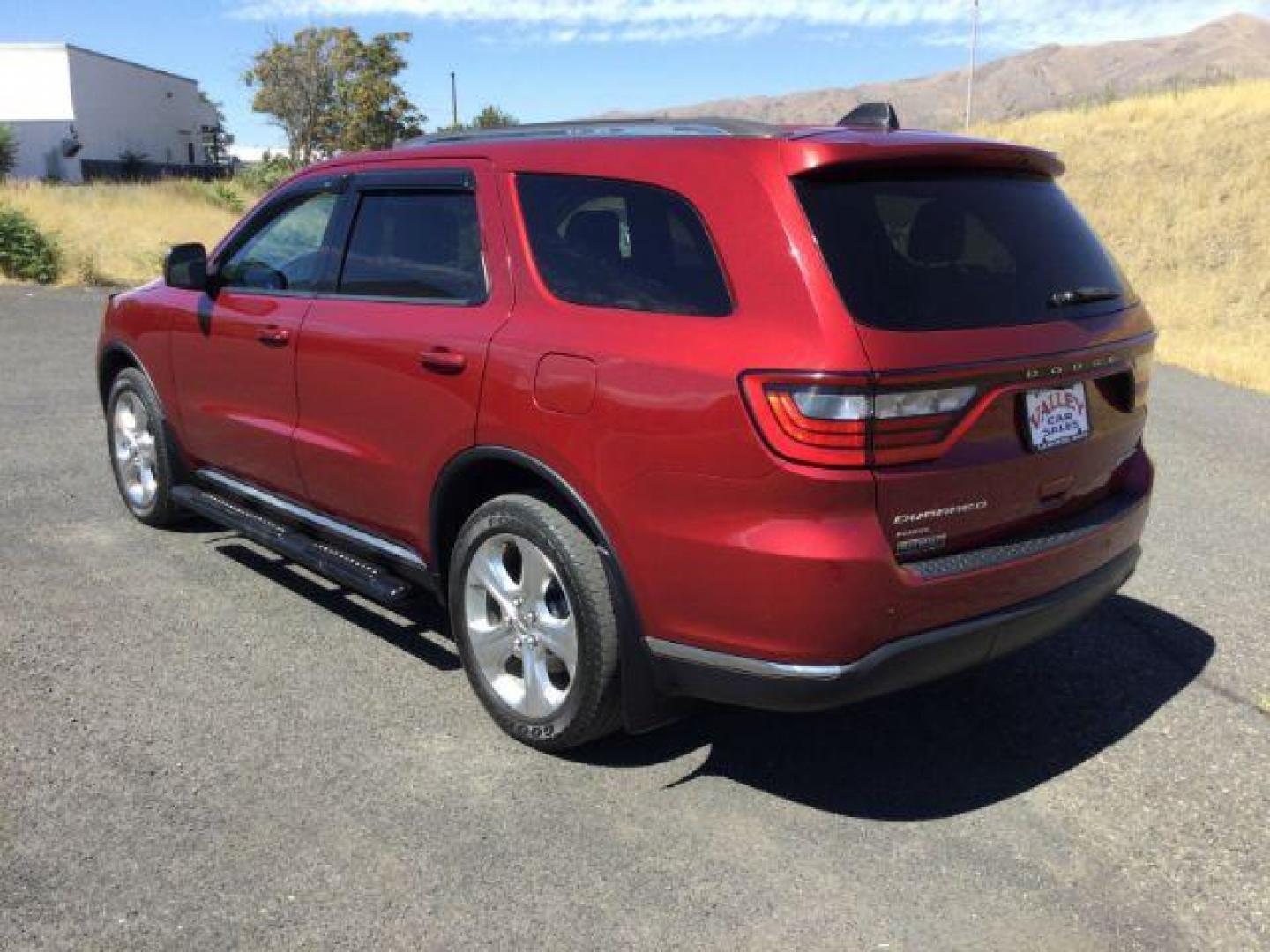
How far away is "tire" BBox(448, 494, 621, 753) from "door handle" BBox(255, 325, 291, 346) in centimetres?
124

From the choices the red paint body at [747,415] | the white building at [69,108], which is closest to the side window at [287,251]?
the red paint body at [747,415]

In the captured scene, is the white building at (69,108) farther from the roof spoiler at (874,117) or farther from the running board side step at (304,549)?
the roof spoiler at (874,117)

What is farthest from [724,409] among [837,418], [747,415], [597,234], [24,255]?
[24,255]

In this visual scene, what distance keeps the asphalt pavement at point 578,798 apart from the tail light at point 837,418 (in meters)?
1.12

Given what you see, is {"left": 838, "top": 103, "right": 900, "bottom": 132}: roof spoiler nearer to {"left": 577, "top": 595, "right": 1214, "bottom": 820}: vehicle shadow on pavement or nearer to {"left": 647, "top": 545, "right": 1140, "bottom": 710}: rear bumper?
{"left": 647, "top": 545, "right": 1140, "bottom": 710}: rear bumper

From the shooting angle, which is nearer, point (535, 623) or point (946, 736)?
point (535, 623)

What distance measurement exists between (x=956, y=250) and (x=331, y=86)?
63.4 metres

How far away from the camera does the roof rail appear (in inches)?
120

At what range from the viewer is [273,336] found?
14.0 ft

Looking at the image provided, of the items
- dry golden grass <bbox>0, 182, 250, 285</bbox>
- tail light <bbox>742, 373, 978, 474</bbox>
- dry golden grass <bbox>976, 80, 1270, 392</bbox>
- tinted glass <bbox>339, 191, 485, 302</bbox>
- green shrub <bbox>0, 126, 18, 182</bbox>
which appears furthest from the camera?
green shrub <bbox>0, 126, 18, 182</bbox>

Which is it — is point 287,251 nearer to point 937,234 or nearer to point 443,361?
point 443,361

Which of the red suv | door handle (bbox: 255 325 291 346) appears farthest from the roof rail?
door handle (bbox: 255 325 291 346)

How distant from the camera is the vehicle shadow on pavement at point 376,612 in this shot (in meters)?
4.21

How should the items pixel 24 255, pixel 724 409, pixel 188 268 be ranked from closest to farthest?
pixel 724 409 → pixel 188 268 → pixel 24 255
